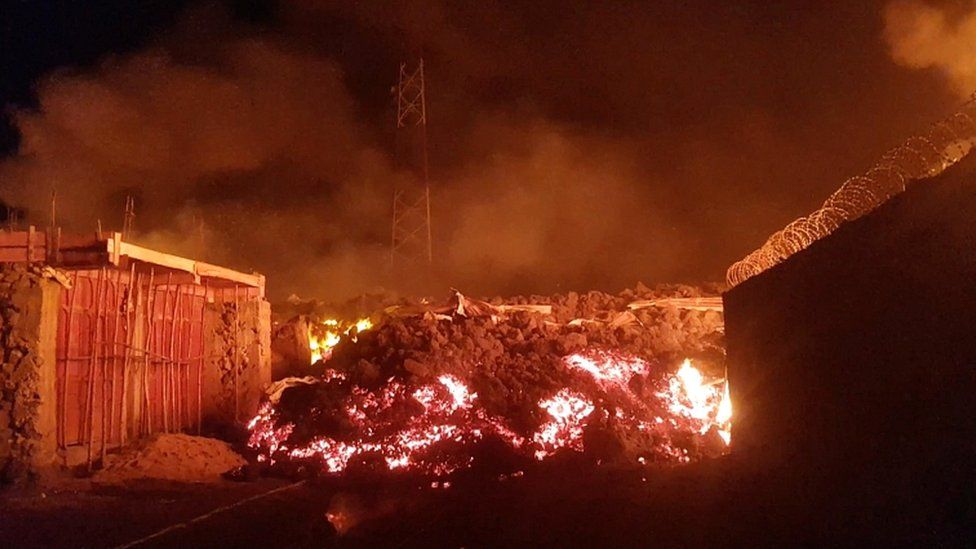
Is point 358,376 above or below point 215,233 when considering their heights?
below

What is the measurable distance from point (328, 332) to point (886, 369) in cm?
1356

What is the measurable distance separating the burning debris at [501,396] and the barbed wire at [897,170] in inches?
173

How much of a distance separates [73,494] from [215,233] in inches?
801

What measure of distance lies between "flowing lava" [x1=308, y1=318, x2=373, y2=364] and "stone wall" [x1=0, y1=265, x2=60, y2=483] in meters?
6.86

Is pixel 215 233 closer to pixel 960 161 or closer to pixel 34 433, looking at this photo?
pixel 34 433

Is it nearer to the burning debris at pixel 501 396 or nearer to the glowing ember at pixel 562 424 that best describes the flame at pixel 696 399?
the burning debris at pixel 501 396

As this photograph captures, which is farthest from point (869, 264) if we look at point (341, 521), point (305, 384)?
point (305, 384)

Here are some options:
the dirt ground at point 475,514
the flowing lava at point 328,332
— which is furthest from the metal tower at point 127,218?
the dirt ground at point 475,514

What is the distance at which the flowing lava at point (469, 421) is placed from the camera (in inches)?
485

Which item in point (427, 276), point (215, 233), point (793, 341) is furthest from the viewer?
point (215, 233)

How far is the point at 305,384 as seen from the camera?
1463 centimetres

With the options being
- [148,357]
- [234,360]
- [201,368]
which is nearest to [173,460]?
[148,357]

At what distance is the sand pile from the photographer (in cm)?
1067

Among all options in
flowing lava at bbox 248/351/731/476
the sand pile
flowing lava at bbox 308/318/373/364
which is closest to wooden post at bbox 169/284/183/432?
the sand pile
